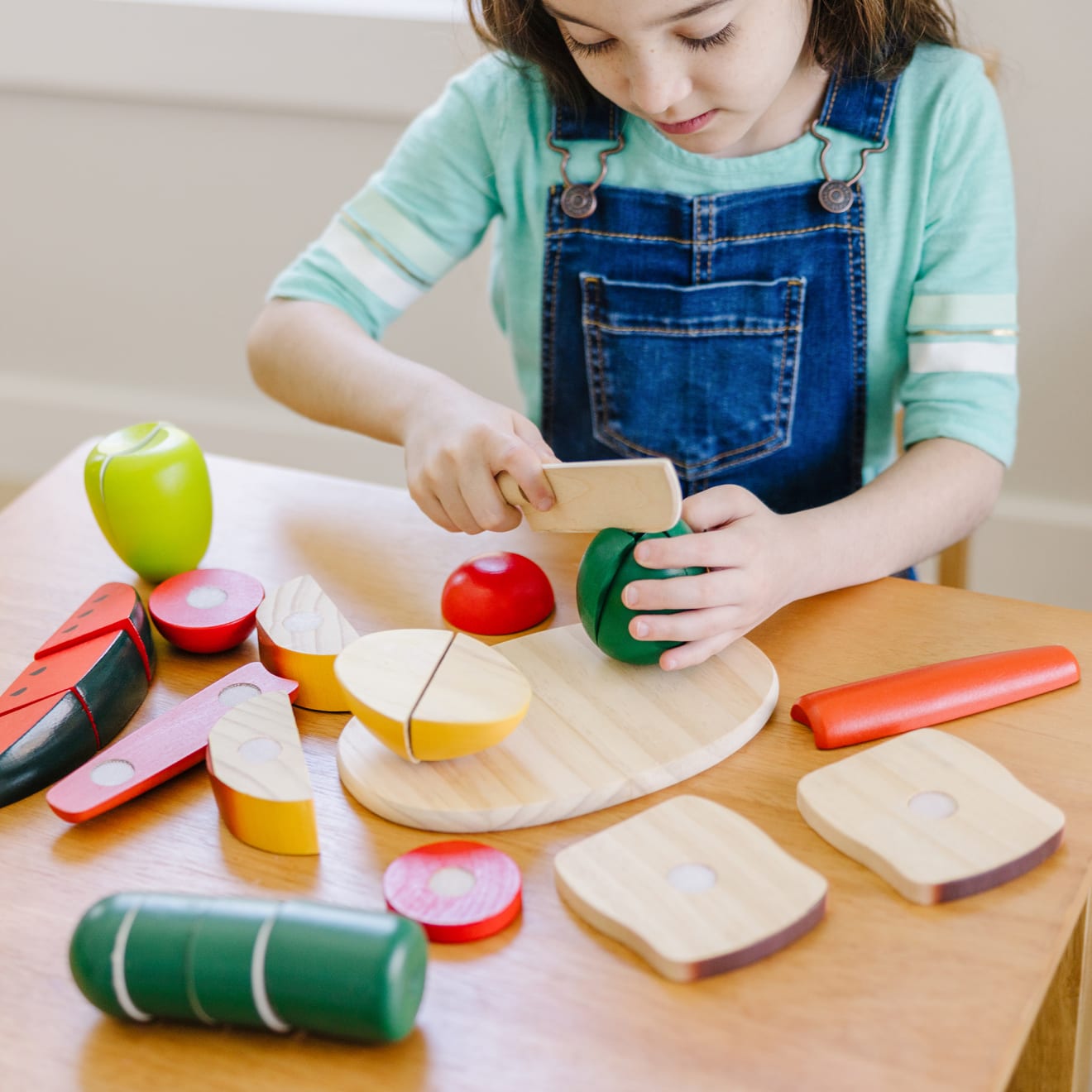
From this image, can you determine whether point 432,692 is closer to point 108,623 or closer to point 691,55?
point 108,623

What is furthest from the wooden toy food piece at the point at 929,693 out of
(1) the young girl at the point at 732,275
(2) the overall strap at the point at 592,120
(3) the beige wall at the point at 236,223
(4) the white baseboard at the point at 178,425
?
(4) the white baseboard at the point at 178,425

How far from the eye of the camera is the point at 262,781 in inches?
22.2

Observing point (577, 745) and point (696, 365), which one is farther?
point (696, 365)

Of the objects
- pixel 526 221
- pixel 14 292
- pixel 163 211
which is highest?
pixel 526 221

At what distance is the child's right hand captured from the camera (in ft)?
2.23

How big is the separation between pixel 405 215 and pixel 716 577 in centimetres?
46

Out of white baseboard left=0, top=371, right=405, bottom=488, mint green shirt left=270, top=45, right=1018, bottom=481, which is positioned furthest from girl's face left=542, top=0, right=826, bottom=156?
white baseboard left=0, top=371, right=405, bottom=488

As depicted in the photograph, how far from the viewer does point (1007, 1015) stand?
0.47 meters

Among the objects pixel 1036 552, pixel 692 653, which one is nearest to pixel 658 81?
pixel 692 653

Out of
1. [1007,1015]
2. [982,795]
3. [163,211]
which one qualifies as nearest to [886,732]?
[982,795]

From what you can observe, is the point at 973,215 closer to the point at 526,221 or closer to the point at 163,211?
the point at 526,221

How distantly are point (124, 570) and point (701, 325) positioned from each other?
432 mm

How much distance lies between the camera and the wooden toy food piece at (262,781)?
0.55 metres

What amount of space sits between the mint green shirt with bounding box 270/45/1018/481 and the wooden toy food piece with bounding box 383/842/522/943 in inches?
18.9
